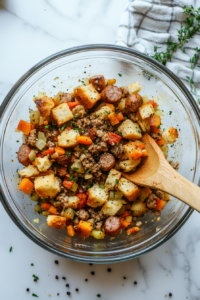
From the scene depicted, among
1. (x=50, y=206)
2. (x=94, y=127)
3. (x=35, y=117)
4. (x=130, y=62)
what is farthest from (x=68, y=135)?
(x=130, y=62)

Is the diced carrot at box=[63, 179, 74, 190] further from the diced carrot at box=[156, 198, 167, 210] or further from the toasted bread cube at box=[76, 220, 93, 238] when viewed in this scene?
the diced carrot at box=[156, 198, 167, 210]

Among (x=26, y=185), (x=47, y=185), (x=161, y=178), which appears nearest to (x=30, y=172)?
(x=26, y=185)

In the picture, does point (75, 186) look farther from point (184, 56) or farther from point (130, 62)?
point (184, 56)

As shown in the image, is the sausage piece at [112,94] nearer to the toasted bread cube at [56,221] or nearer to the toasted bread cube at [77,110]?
the toasted bread cube at [77,110]

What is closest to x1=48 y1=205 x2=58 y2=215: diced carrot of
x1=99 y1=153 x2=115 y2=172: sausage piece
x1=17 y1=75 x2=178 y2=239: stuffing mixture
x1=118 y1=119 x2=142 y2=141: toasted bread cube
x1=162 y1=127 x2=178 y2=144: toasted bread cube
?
x1=17 y1=75 x2=178 y2=239: stuffing mixture

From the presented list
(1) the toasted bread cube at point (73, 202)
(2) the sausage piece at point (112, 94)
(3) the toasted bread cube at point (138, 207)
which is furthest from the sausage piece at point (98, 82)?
(3) the toasted bread cube at point (138, 207)
